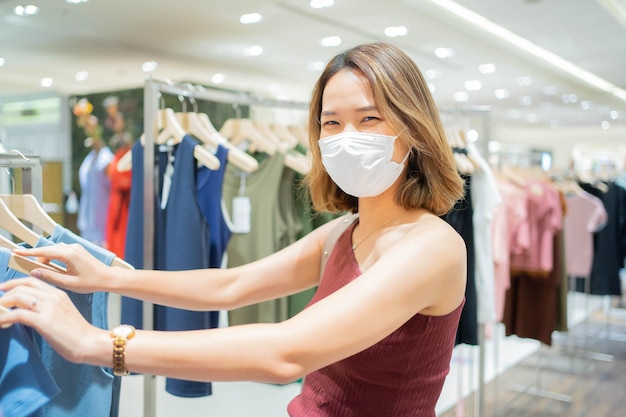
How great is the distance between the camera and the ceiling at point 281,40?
6.93 metres

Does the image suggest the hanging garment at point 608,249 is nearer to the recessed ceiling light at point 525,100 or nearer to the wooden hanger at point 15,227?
the wooden hanger at point 15,227

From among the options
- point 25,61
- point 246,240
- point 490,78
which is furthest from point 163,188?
point 490,78

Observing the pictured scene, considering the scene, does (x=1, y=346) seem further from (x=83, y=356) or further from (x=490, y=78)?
(x=490, y=78)

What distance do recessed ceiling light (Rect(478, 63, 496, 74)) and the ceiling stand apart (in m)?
0.08

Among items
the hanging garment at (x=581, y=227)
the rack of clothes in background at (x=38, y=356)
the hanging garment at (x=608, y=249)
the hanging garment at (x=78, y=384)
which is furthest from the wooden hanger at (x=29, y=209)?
the hanging garment at (x=608, y=249)

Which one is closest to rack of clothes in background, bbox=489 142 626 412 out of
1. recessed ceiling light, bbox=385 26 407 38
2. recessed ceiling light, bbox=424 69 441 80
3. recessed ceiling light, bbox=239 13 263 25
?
recessed ceiling light, bbox=385 26 407 38

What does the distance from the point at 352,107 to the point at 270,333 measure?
22.8 inches

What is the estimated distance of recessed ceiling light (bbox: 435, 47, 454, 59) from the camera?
9078 millimetres

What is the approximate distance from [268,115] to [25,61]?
4015 millimetres

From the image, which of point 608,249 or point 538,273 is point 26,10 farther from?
point 608,249

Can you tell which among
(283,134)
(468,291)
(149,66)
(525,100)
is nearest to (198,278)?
→ (283,134)

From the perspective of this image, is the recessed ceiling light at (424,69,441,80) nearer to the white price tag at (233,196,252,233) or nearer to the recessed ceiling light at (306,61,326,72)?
the recessed ceiling light at (306,61,326,72)

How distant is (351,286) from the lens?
109cm

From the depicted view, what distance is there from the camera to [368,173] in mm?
1414
